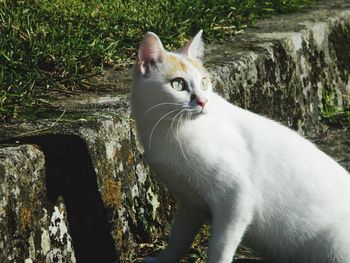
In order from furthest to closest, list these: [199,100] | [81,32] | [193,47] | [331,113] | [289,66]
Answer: [331,113], [289,66], [81,32], [193,47], [199,100]

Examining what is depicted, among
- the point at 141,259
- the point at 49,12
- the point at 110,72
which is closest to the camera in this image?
the point at 141,259

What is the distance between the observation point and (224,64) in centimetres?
486

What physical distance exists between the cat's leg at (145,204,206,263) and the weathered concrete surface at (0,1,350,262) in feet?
0.58

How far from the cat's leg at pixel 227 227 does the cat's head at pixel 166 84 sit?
16.1 inches

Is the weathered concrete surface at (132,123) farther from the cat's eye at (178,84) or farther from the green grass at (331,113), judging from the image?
the cat's eye at (178,84)

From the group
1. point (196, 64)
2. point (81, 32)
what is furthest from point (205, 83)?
point (81, 32)

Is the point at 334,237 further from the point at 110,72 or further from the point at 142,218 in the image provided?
the point at 110,72

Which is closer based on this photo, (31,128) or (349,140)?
(31,128)

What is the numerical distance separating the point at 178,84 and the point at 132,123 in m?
0.55

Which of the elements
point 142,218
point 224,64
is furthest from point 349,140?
point 142,218

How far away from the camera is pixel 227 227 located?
332cm

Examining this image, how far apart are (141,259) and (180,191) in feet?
1.54

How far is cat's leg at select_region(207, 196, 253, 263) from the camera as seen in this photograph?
3326 millimetres

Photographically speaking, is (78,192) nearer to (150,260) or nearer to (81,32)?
(150,260)
